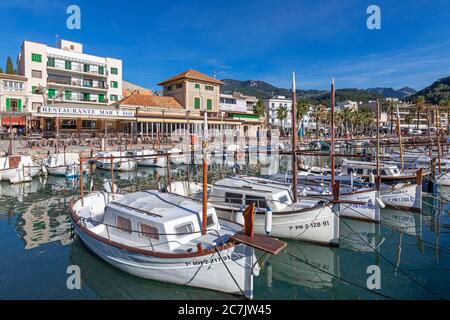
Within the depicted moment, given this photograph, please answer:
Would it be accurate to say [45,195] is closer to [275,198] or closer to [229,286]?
Result: [275,198]

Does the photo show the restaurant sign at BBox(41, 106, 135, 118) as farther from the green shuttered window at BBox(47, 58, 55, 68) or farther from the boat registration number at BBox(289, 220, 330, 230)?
the boat registration number at BBox(289, 220, 330, 230)

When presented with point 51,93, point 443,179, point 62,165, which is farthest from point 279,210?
point 51,93

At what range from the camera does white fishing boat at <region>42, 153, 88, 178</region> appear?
34812 millimetres

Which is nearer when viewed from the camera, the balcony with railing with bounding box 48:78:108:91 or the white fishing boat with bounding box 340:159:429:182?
the white fishing boat with bounding box 340:159:429:182

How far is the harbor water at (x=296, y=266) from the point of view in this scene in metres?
11.1

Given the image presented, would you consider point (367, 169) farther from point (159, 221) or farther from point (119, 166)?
point (119, 166)

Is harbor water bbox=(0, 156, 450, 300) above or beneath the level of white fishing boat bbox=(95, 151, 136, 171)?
beneath

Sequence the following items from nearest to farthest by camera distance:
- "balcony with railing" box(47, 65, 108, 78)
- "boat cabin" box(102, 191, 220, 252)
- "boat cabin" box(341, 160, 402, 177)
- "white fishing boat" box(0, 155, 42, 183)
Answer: "boat cabin" box(102, 191, 220, 252), "boat cabin" box(341, 160, 402, 177), "white fishing boat" box(0, 155, 42, 183), "balcony with railing" box(47, 65, 108, 78)

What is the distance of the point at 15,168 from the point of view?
31328 millimetres

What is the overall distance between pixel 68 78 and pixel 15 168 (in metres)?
36.0

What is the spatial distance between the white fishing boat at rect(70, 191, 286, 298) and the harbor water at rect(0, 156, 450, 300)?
561 mm

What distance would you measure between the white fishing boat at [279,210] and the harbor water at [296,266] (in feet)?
2.23

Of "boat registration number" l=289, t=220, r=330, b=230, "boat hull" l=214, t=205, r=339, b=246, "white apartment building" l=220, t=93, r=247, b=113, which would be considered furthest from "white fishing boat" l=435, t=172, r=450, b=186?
"white apartment building" l=220, t=93, r=247, b=113

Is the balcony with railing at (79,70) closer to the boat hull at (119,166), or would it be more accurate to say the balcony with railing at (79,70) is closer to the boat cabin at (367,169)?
the boat hull at (119,166)
